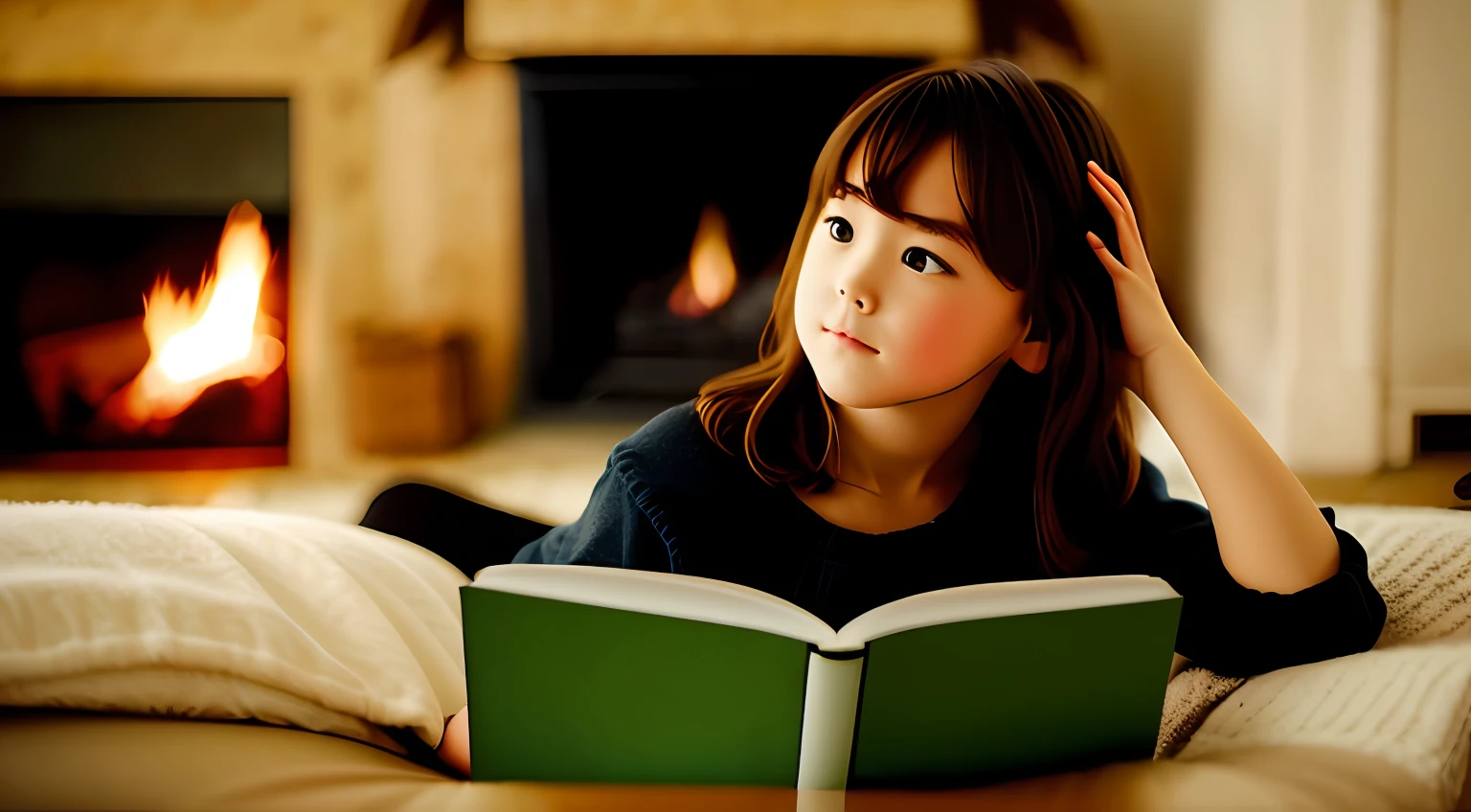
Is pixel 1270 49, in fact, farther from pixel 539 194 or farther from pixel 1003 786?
pixel 1003 786

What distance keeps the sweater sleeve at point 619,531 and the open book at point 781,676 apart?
17 centimetres

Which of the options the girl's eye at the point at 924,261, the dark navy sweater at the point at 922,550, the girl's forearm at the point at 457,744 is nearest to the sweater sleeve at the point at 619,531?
the dark navy sweater at the point at 922,550

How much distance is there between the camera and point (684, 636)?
0.47 m

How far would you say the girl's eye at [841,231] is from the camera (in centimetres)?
63

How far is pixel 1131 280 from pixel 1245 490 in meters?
0.14

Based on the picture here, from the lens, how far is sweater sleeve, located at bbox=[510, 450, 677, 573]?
70 centimetres

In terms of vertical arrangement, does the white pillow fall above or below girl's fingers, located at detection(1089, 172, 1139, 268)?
below

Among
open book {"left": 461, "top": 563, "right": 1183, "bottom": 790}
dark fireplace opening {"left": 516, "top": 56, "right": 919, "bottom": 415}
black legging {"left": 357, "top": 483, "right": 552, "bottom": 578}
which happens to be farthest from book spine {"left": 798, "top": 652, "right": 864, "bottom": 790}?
dark fireplace opening {"left": 516, "top": 56, "right": 919, "bottom": 415}

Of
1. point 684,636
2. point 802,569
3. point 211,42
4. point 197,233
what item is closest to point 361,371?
point 197,233

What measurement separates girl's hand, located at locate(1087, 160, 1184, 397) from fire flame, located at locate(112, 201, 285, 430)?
7.52 ft

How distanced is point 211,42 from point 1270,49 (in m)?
2.44

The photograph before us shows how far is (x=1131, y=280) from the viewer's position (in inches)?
25.0

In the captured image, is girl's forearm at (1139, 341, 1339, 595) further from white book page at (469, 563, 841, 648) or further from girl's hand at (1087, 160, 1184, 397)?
white book page at (469, 563, 841, 648)

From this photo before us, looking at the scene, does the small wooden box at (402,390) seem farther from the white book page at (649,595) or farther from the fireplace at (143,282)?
the white book page at (649,595)
